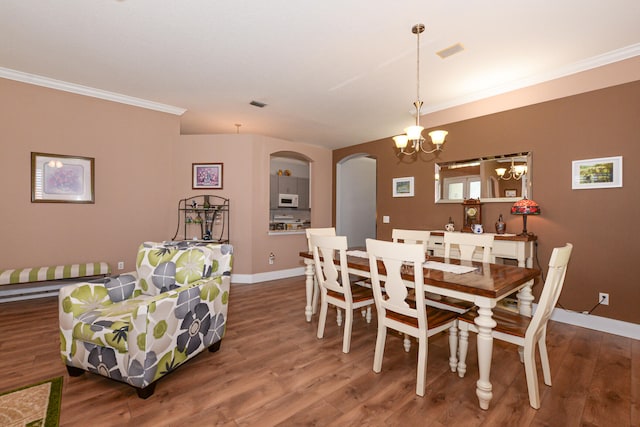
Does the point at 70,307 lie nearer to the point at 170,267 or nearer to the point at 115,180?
the point at 170,267

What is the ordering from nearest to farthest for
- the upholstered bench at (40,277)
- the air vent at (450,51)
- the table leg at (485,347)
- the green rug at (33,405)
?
the green rug at (33,405), the table leg at (485,347), the air vent at (450,51), the upholstered bench at (40,277)

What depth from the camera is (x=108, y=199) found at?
3963mm

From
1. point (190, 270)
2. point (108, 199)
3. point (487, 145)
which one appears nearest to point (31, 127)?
point (108, 199)

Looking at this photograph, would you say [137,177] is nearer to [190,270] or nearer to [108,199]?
[108,199]

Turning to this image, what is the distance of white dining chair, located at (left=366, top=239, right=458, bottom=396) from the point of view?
6.17ft

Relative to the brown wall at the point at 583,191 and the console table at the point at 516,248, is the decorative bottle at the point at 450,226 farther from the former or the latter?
the console table at the point at 516,248

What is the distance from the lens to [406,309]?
78.8 inches

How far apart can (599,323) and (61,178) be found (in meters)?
6.29

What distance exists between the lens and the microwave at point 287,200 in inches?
277

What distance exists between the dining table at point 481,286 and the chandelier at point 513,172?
1.68m

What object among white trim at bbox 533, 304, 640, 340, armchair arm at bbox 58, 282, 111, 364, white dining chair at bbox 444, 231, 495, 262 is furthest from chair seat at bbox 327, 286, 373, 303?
white trim at bbox 533, 304, 640, 340

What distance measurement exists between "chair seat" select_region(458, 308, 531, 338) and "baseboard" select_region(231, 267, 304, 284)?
3.64m

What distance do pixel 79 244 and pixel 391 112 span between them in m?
4.64

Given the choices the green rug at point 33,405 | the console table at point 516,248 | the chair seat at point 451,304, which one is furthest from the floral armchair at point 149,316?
the console table at point 516,248
